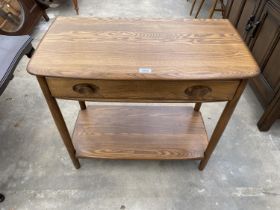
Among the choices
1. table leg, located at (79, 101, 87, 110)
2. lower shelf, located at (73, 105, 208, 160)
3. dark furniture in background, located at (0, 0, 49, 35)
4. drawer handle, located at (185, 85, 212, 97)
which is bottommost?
lower shelf, located at (73, 105, 208, 160)

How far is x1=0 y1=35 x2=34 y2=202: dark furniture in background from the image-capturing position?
3.89 ft

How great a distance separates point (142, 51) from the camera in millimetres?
835

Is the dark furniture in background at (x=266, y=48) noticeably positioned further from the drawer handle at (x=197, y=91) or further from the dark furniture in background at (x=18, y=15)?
the dark furniture in background at (x=18, y=15)

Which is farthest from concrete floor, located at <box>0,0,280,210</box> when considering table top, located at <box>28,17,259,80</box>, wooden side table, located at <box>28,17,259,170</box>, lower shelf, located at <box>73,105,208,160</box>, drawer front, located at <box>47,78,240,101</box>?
table top, located at <box>28,17,259,80</box>

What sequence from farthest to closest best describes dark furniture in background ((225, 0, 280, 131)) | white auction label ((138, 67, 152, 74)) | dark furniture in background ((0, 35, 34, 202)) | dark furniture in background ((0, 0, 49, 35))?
dark furniture in background ((0, 0, 49, 35)) < dark furniture in background ((225, 0, 280, 131)) < dark furniture in background ((0, 35, 34, 202)) < white auction label ((138, 67, 152, 74))

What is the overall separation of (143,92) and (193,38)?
33cm

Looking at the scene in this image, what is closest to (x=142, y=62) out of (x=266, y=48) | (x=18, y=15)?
(x=266, y=48)

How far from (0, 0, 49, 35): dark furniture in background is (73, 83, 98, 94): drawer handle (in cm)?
141

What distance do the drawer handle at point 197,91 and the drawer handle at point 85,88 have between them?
13.7 inches

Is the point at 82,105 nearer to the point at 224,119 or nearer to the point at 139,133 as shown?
the point at 139,133

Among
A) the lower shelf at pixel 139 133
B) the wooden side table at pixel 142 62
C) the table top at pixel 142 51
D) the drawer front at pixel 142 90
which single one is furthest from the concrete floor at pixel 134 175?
the table top at pixel 142 51

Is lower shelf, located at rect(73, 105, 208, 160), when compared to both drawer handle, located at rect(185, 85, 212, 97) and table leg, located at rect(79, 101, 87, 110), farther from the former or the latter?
drawer handle, located at rect(185, 85, 212, 97)

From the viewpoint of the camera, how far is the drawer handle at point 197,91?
2.61 feet

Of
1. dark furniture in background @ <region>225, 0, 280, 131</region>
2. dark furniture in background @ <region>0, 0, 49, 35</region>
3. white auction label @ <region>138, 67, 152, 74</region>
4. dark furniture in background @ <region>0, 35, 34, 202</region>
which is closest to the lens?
white auction label @ <region>138, 67, 152, 74</region>
